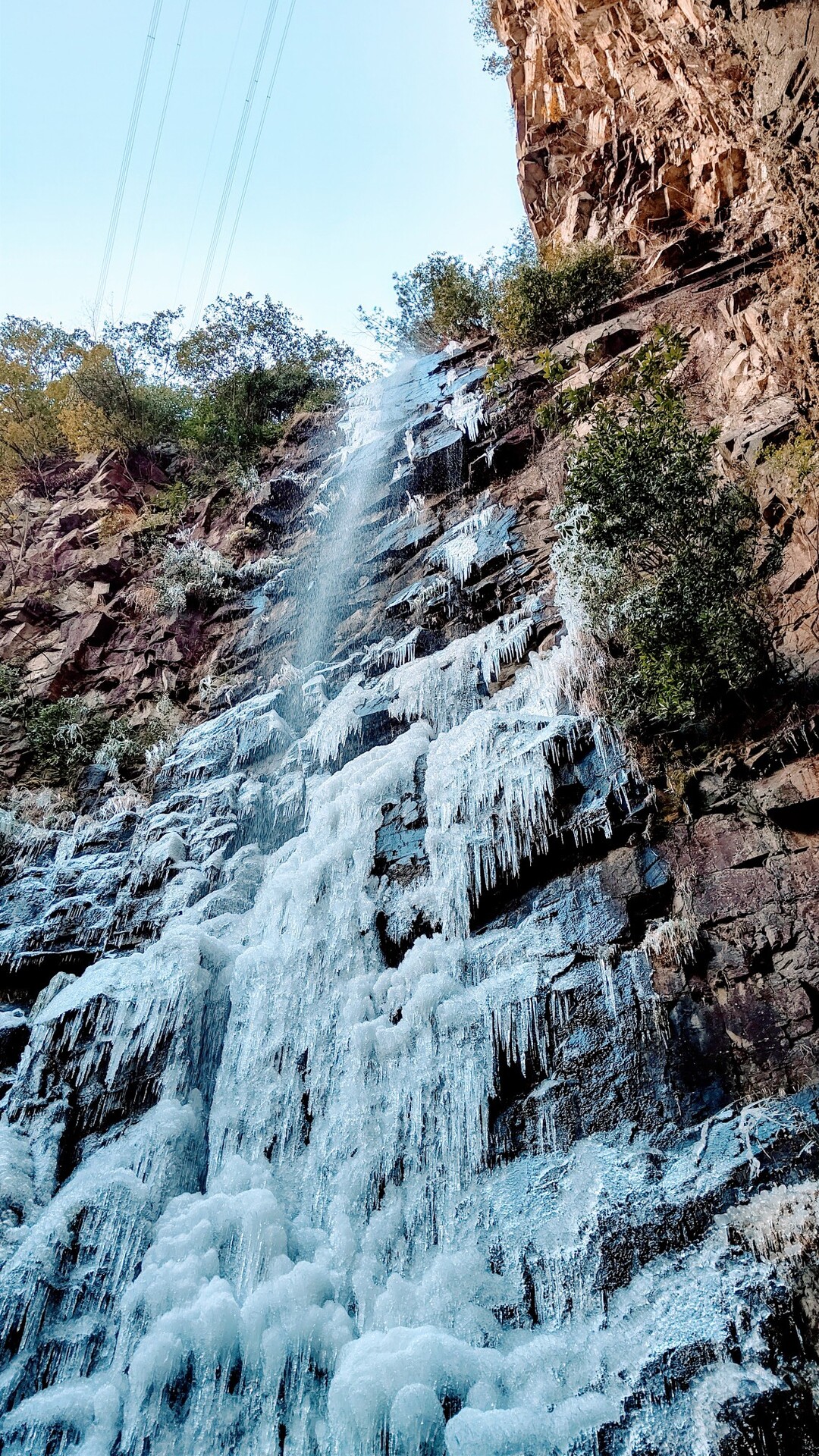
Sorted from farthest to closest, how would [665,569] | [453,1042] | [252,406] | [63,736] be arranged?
[252,406]
[63,736]
[665,569]
[453,1042]

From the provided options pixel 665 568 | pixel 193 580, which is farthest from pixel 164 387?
pixel 665 568

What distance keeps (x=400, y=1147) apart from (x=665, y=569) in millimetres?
5215

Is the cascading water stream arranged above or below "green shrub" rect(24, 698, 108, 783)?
below

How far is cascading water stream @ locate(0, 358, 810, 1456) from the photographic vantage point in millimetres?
4797

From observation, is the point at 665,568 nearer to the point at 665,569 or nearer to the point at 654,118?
the point at 665,569

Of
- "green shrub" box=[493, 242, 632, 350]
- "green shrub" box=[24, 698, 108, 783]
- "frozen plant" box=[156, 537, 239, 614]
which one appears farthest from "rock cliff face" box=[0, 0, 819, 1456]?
"frozen plant" box=[156, 537, 239, 614]

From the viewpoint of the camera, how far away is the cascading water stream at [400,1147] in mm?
4797

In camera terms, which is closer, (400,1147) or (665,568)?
(400,1147)

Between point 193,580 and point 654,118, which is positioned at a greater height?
point 654,118

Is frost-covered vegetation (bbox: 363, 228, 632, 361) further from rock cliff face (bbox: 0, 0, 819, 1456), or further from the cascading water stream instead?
the cascading water stream

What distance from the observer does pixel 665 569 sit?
749 centimetres

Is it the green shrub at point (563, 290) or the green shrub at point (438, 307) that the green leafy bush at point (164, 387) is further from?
the green shrub at point (563, 290)

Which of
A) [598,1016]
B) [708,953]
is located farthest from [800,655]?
[598,1016]

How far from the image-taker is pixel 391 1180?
618 centimetres
